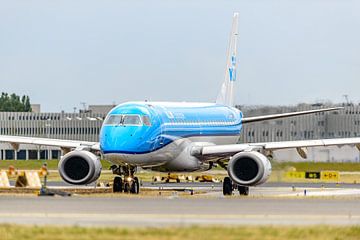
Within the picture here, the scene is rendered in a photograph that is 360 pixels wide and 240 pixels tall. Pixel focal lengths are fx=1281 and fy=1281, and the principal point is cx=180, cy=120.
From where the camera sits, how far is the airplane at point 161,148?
52.4 metres

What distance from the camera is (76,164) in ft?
179

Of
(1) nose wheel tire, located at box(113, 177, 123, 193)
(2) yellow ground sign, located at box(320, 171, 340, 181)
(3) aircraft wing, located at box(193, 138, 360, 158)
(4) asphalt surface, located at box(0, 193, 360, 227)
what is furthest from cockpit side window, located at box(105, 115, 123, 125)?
(2) yellow ground sign, located at box(320, 171, 340, 181)

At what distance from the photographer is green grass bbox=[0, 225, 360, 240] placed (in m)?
27.4

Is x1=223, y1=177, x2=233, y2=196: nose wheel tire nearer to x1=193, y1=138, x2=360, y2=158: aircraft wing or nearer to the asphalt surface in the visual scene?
x1=193, y1=138, x2=360, y2=158: aircraft wing

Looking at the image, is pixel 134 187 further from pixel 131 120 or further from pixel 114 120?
pixel 114 120

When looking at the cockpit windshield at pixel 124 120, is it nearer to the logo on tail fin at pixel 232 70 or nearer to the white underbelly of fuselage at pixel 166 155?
the white underbelly of fuselage at pixel 166 155

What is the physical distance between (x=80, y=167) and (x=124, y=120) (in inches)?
130

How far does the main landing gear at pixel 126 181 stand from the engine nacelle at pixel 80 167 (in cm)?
93

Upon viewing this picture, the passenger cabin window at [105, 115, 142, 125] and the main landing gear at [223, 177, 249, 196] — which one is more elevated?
the passenger cabin window at [105, 115, 142, 125]

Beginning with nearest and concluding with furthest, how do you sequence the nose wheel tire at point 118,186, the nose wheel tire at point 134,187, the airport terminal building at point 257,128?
the nose wheel tire at point 134,187
the nose wheel tire at point 118,186
the airport terminal building at point 257,128

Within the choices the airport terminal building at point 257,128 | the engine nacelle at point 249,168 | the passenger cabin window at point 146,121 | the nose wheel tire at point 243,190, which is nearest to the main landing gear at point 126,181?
the passenger cabin window at point 146,121

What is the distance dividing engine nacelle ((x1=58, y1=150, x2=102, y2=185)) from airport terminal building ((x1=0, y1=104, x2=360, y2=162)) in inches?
547

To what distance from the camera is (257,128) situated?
126 metres

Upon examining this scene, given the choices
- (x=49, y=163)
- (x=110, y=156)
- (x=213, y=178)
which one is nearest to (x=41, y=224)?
(x=110, y=156)
